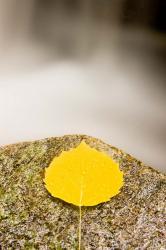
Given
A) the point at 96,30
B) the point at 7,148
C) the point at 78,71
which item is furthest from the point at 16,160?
the point at 96,30

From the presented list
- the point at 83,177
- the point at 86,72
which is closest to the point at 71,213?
the point at 83,177

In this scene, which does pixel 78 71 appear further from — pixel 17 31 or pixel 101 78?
pixel 17 31

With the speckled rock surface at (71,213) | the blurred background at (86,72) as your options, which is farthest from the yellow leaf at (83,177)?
the blurred background at (86,72)

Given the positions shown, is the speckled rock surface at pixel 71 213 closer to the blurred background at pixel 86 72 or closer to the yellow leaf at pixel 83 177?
the yellow leaf at pixel 83 177

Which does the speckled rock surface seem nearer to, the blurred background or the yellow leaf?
the yellow leaf

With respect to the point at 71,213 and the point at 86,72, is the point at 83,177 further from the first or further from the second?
the point at 86,72

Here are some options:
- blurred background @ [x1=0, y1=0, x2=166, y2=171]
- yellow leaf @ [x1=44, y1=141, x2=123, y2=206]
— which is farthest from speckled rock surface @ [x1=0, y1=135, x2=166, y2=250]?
blurred background @ [x1=0, y1=0, x2=166, y2=171]
